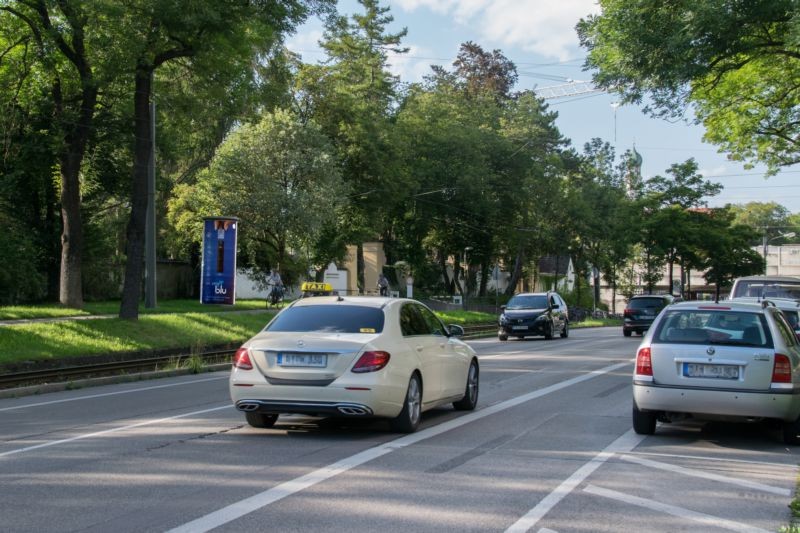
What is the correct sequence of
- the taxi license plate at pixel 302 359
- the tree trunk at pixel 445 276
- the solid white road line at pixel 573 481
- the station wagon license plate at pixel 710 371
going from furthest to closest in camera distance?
the tree trunk at pixel 445 276 → the station wagon license plate at pixel 710 371 → the taxi license plate at pixel 302 359 → the solid white road line at pixel 573 481

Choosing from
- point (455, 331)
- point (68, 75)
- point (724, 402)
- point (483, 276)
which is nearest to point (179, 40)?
point (68, 75)

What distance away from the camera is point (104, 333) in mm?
21656

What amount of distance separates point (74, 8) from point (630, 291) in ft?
238

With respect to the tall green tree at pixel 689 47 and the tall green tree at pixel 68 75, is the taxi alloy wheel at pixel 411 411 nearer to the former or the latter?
the tall green tree at pixel 689 47

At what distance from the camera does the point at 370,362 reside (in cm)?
880

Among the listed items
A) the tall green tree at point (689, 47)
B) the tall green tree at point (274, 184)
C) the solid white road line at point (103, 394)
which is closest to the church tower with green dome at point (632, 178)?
the tall green tree at point (274, 184)

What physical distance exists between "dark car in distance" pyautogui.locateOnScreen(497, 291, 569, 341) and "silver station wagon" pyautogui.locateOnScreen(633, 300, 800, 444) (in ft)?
67.9

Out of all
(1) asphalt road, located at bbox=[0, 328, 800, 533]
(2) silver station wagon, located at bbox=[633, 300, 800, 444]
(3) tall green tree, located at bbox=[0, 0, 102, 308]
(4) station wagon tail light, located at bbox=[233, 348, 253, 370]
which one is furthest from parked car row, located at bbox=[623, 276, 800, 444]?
(3) tall green tree, located at bbox=[0, 0, 102, 308]

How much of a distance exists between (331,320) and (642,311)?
2564cm

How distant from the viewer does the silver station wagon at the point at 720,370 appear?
8945 millimetres

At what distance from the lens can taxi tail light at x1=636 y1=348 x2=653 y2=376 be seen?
942 cm

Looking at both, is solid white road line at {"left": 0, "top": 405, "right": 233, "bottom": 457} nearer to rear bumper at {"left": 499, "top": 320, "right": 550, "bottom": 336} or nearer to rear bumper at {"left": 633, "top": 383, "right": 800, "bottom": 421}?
rear bumper at {"left": 633, "top": 383, "right": 800, "bottom": 421}

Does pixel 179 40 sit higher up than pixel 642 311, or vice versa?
pixel 179 40

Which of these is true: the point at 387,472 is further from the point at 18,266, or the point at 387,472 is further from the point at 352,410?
the point at 18,266
